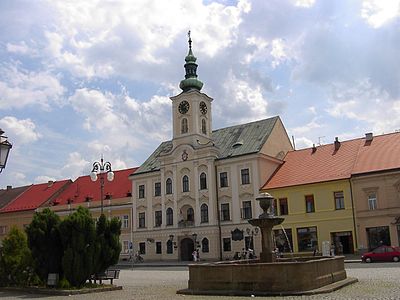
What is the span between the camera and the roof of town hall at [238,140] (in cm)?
5072

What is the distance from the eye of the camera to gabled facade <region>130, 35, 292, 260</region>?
49.2 metres

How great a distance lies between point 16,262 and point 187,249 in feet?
105

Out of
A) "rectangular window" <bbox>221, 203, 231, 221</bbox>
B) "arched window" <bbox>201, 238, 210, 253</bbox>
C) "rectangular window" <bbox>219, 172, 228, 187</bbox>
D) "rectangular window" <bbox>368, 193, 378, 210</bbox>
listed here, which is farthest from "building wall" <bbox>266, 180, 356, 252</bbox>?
"arched window" <bbox>201, 238, 210, 253</bbox>

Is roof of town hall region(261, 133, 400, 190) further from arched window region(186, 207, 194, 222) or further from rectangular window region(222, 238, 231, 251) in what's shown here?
arched window region(186, 207, 194, 222)

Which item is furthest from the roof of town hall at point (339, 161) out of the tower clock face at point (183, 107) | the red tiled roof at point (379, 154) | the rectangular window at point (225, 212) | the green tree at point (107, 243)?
the green tree at point (107, 243)

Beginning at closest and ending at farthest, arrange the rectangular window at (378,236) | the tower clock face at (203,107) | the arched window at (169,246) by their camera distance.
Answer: the rectangular window at (378,236), the arched window at (169,246), the tower clock face at (203,107)

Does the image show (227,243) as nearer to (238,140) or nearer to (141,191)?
(238,140)

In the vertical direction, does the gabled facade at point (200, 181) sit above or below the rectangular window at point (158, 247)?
above

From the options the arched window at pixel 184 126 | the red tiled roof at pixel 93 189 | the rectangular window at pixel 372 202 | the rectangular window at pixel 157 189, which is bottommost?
the rectangular window at pixel 372 202

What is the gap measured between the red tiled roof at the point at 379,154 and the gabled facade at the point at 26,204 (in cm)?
3932

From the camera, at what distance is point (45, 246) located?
20.4 meters

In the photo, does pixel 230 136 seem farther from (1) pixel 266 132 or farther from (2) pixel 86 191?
(2) pixel 86 191

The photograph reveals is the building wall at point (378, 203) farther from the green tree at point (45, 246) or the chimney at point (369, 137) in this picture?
the green tree at point (45, 246)

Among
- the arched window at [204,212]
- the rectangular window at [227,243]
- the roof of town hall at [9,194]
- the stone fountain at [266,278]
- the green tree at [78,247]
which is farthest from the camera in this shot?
the roof of town hall at [9,194]
